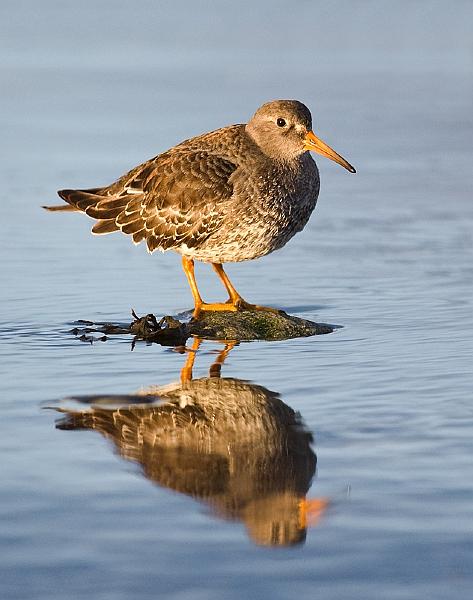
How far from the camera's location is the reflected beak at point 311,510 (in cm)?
531

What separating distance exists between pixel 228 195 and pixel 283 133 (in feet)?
Result: 2.32

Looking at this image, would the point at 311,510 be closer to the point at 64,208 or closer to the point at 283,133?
the point at 283,133

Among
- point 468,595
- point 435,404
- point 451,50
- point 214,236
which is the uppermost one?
point 451,50

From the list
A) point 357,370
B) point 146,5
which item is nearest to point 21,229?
point 357,370

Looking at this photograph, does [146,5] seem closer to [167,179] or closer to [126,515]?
[167,179]

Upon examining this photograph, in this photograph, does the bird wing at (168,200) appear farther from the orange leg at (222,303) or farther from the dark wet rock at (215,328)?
the dark wet rock at (215,328)

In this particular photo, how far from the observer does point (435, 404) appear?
6945 mm

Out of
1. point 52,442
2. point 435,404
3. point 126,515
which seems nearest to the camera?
point 126,515

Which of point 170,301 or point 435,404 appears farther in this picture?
point 170,301

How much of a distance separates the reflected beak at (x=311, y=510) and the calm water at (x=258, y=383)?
20 millimetres

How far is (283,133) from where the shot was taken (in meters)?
9.88

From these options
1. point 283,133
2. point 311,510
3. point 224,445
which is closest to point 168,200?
point 283,133

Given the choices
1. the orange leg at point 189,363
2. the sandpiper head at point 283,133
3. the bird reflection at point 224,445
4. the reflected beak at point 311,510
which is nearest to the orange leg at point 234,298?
the orange leg at point 189,363

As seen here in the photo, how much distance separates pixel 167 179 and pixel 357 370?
9.38ft
